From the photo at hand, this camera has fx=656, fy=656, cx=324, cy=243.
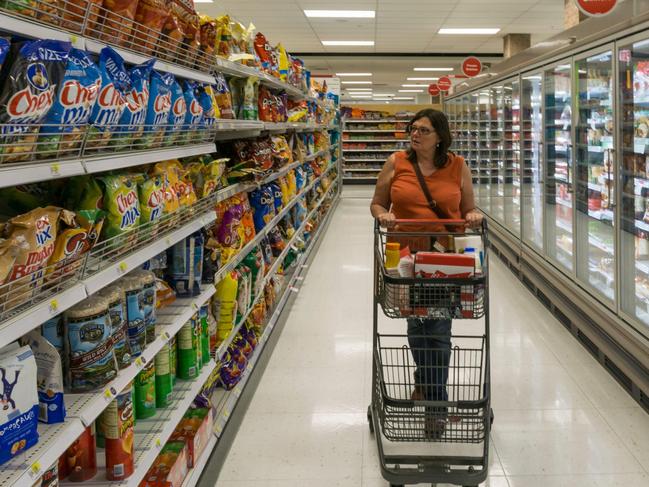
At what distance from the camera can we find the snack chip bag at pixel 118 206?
1905 millimetres

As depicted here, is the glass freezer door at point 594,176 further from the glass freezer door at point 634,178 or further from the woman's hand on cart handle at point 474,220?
the woman's hand on cart handle at point 474,220

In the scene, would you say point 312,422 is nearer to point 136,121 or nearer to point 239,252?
point 239,252

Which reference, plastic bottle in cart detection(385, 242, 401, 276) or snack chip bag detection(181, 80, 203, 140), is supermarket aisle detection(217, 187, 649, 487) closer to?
plastic bottle in cart detection(385, 242, 401, 276)

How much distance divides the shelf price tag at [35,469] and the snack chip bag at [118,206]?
75 centimetres

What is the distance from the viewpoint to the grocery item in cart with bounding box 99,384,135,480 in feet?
6.01

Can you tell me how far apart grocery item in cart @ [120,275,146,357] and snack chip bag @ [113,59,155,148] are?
43 cm

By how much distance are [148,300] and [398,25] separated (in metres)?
10.5

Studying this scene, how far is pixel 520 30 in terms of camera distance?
12.1m

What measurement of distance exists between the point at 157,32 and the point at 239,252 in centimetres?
149

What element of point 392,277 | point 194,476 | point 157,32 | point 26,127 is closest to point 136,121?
point 157,32

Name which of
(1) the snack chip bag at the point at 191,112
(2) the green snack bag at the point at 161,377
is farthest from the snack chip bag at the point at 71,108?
(2) the green snack bag at the point at 161,377

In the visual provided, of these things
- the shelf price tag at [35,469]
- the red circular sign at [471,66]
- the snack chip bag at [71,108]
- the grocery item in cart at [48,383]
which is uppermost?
the red circular sign at [471,66]

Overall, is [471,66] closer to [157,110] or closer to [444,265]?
[444,265]

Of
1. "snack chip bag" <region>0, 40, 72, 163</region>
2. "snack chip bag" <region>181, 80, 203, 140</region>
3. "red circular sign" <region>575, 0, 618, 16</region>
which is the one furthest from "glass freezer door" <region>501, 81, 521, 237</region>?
"snack chip bag" <region>0, 40, 72, 163</region>
